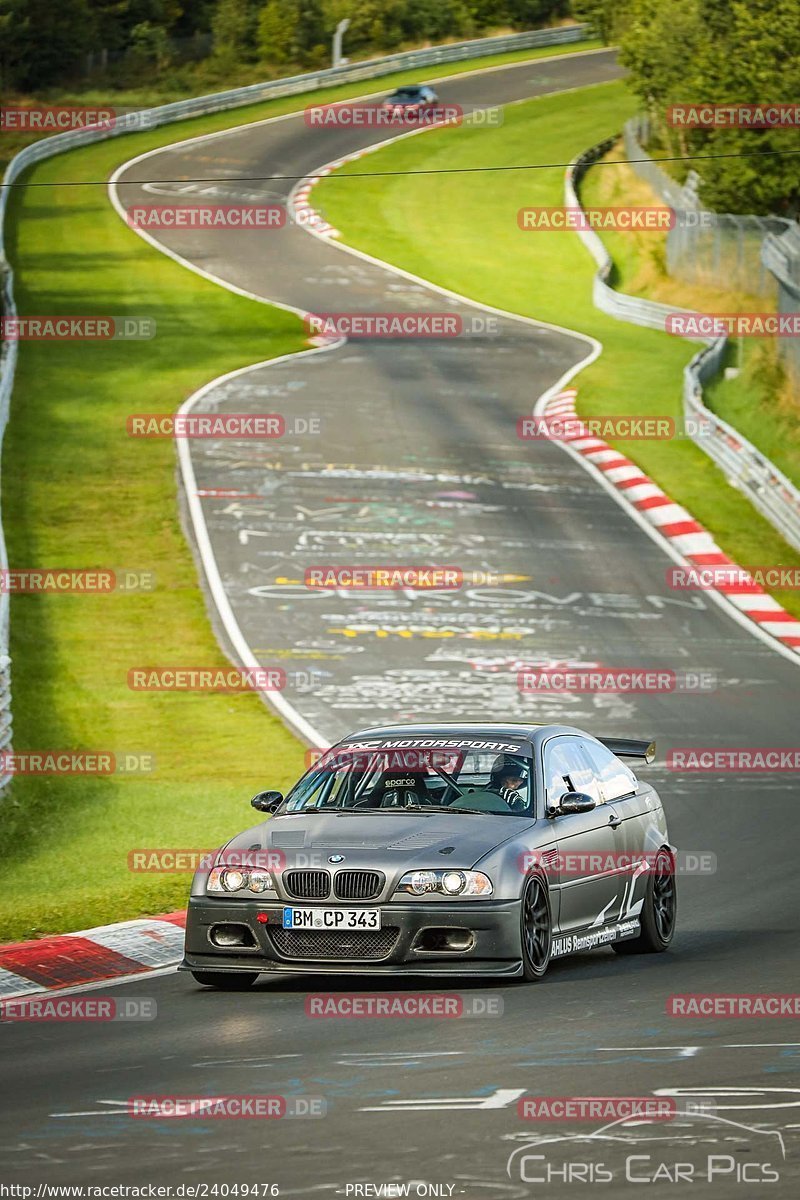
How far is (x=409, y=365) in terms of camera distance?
4288cm

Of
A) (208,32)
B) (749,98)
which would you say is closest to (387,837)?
(749,98)

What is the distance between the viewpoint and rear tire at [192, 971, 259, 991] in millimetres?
10680

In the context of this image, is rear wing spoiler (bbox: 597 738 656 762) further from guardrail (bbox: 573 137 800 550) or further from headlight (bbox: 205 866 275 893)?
guardrail (bbox: 573 137 800 550)

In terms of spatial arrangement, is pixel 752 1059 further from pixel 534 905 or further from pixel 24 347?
pixel 24 347

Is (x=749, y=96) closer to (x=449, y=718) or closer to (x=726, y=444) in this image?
(x=726, y=444)

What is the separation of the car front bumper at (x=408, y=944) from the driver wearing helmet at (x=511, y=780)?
1.09 m

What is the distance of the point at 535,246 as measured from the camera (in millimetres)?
57875

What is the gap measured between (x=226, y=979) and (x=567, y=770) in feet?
7.81

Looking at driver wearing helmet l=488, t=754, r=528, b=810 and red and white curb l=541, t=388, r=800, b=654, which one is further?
red and white curb l=541, t=388, r=800, b=654

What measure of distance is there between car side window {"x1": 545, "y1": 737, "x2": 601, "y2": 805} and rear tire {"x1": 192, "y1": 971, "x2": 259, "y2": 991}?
1.94 m

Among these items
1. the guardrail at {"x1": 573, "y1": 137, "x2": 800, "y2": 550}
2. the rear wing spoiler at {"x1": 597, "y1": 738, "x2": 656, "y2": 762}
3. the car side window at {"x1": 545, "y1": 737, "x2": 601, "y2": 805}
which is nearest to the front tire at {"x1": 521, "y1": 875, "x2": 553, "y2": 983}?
the car side window at {"x1": 545, "y1": 737, "x2": 601, "y2": 805}

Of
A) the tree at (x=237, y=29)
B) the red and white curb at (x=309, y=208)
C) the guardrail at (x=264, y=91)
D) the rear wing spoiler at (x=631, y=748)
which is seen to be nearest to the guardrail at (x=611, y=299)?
the red and white curb at (x=309, y=208)

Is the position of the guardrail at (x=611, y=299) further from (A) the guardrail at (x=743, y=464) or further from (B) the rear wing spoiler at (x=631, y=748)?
(B) the rear wing spoiler at (x=631, y=748)

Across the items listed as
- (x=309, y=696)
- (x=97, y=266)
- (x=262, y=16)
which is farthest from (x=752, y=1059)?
(x=262, y=16)
